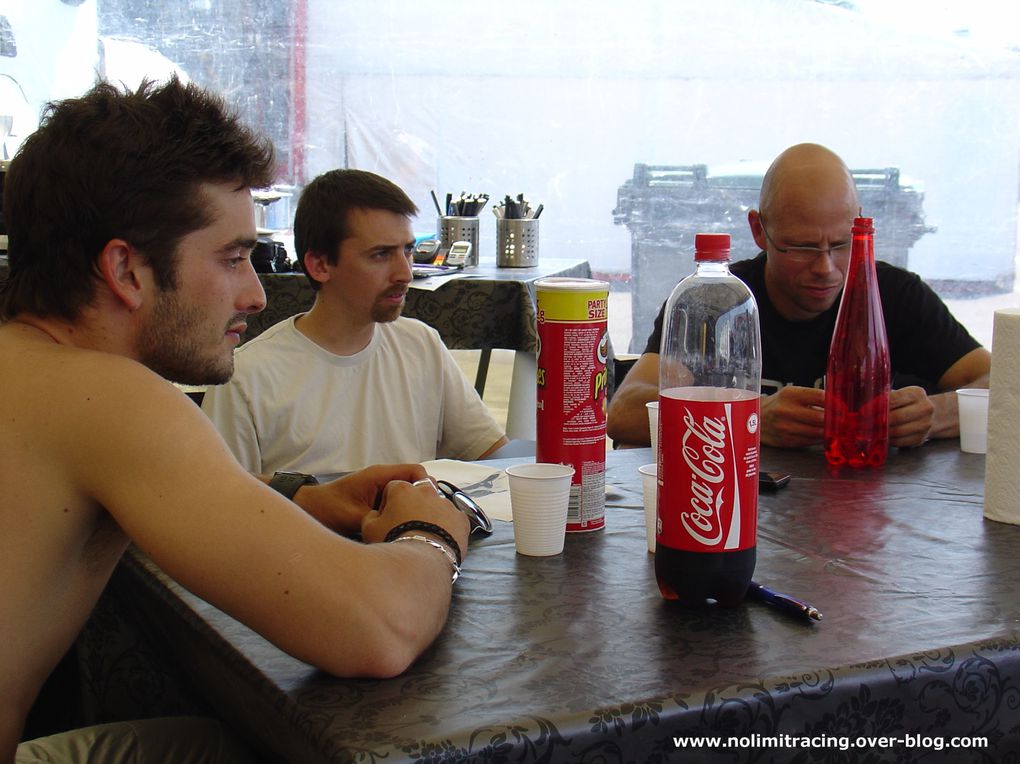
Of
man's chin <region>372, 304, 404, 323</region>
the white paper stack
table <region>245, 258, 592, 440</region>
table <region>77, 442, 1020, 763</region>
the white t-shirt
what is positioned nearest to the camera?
table <region>77, 442, 1020, 763</region>

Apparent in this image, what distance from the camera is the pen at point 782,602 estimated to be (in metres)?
0.87

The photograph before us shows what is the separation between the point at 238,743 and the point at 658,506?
46 centimetres

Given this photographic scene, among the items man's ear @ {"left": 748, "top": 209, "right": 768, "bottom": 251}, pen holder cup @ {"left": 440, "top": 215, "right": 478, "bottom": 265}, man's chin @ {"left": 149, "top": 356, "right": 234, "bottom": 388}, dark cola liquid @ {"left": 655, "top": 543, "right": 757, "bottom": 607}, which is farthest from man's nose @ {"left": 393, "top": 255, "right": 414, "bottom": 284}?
pen holder cup @ {"left": 440, "top": 215, "right": 478, "bottom": 265}

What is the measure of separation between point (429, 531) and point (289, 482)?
0.34 metres

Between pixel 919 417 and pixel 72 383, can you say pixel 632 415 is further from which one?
pixel 72 383

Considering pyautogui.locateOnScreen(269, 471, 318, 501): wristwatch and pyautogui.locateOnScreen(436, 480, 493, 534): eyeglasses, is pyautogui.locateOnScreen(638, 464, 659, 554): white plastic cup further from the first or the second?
pyautogui.locateOnScreen(269, 471, 318, 501): wristwatch

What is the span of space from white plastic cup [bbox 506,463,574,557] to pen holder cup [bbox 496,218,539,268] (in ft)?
8.64

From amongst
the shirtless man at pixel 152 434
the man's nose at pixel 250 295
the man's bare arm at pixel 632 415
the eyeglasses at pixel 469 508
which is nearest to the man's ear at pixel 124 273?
the shirtless man at pixel 152 434

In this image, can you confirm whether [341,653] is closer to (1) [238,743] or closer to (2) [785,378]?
(1) [238,743]

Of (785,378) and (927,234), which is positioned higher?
(927,234)

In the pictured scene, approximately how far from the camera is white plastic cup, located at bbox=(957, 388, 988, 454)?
4.97 ft

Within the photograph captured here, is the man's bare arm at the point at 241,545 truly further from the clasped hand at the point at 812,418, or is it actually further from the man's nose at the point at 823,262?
the man's nose at the point at 823,262

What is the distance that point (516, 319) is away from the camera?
3104 millimetres

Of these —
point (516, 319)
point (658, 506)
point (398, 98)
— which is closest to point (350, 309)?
point (516, 319)
